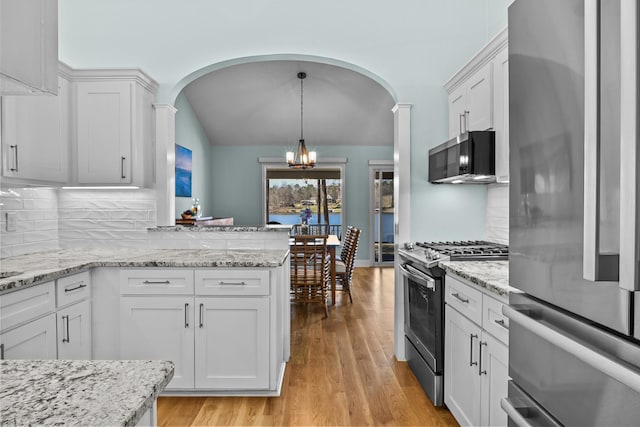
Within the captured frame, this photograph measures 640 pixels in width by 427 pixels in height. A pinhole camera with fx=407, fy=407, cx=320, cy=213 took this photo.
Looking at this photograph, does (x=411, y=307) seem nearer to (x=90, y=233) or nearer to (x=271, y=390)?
(x=271, y=390)

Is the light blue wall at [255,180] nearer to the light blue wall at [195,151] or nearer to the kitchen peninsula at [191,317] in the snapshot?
the light blue wall at [195,151]

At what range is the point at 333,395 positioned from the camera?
252cm

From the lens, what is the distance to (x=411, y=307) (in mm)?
2809

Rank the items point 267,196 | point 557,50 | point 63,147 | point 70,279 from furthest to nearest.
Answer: point 267,196
point 63,147
point 70,279
point 557,50

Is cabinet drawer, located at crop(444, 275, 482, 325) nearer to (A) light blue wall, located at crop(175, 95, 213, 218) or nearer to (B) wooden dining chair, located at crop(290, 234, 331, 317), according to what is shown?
(B) wooden dining chair, located at crop(290, 234, 331, 317)

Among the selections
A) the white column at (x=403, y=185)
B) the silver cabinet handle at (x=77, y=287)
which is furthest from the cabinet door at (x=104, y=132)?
the white column at (x=403, y=185)

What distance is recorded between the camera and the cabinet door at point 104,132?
2.79 m

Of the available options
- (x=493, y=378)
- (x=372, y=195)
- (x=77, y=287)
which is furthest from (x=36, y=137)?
(x=372, y=195)

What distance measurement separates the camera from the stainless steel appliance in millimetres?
2293

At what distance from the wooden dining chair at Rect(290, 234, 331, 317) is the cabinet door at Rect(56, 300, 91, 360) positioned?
1.97m

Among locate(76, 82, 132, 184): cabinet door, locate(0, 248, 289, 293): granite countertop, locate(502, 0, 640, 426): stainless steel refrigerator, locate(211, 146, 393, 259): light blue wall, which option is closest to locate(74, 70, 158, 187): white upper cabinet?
locate(76, 82, 132, 184): cabinet door

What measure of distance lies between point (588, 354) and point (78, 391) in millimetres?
955

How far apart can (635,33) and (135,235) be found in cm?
312

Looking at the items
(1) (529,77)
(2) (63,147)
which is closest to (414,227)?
(1) (529,77)
